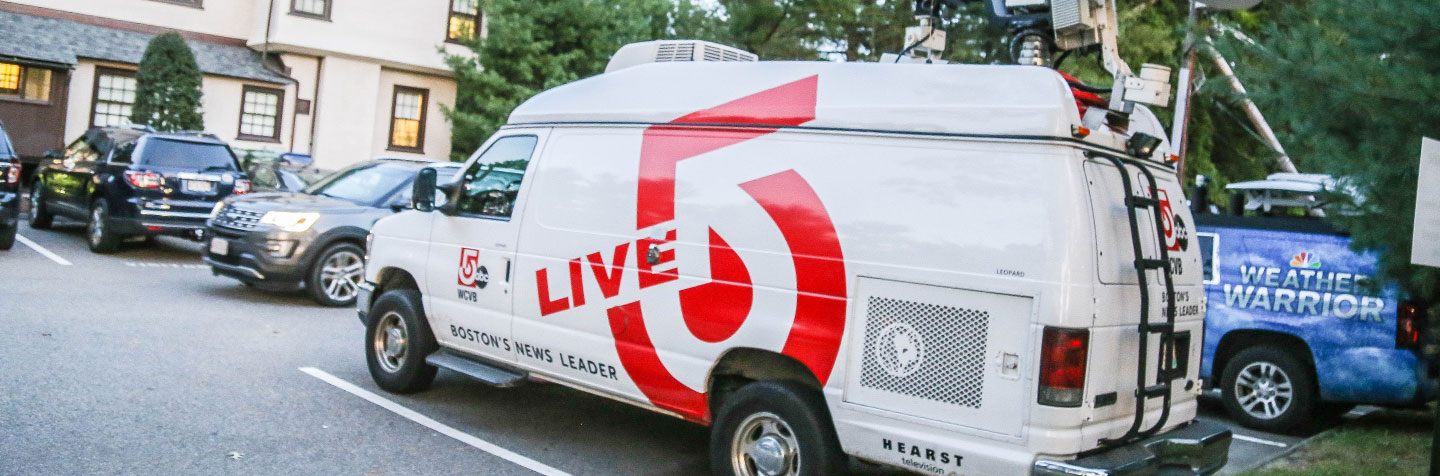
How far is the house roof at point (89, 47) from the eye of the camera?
23.0m

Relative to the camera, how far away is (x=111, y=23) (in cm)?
2467

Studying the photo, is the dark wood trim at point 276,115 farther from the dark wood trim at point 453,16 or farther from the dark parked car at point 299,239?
the dark parked car at point 299,239

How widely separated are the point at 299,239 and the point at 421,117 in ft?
57.0

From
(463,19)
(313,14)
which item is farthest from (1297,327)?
(463,19)

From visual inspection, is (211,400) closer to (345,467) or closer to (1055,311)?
(345,467)

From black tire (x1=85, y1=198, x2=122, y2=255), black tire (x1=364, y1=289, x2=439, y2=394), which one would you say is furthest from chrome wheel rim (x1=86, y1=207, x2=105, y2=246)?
black tire (x1=364, y1=289, x2=439, y2=394)

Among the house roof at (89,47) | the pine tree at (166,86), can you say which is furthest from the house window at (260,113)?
the pine tree at (166,86)

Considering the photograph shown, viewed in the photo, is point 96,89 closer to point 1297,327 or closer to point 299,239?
point 299,239

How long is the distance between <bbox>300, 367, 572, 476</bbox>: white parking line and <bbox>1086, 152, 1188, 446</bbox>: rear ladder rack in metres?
2.98

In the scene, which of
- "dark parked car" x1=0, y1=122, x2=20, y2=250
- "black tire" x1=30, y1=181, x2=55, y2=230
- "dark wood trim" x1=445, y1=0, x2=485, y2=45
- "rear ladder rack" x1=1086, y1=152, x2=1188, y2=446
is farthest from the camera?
"dark wood trim" x1=445, y1=0, x2=485, y2=45

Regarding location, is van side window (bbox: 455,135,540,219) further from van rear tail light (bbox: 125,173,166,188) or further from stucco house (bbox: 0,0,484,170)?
stucco house (bbox: 0,0,484,170)

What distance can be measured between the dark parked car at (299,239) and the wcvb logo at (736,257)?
5743 mm

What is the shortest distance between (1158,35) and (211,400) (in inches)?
755

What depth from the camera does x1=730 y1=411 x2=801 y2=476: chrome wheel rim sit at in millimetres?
5379
